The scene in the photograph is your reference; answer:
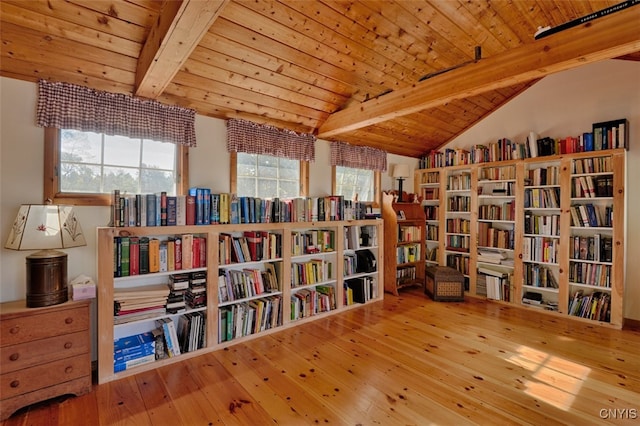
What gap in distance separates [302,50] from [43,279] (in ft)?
8.28

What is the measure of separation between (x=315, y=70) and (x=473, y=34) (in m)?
1.55

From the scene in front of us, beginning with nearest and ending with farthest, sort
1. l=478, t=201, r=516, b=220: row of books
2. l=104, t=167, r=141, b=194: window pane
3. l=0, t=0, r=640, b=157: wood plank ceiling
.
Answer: l=0, t=0, r=640, b=157: wood plank ceiling → l=104, t=167, r=141, b=194: window pane → l=478, t=201, r=516, b=220: row of books

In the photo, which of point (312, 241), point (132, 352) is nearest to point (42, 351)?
point (132, 352)

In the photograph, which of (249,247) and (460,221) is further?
(460,221)

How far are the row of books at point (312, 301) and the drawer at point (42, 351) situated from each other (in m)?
1.78

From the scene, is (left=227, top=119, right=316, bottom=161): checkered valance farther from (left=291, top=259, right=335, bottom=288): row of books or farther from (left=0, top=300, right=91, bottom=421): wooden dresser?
(left=0, top=300, right=91, bottom=421): wooden dresser

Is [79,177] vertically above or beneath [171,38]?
beneath

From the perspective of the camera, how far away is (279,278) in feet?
10.2

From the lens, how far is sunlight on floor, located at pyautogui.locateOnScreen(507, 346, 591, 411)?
1.96m

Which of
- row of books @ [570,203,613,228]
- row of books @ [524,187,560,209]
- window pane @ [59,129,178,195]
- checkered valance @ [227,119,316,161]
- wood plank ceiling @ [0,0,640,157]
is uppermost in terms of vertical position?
wood plank ceiling @ [0,0,640,157]

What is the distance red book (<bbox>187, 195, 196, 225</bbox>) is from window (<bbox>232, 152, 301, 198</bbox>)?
0.59 meters

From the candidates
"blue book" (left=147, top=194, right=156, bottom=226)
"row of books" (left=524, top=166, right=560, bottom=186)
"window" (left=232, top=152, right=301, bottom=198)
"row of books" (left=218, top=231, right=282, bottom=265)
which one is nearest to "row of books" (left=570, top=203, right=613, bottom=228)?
"row of books" (left=524, top=166, right=560, bottom=186)

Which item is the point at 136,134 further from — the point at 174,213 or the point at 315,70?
the point at 315,70

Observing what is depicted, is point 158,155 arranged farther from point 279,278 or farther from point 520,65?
point 520,65
